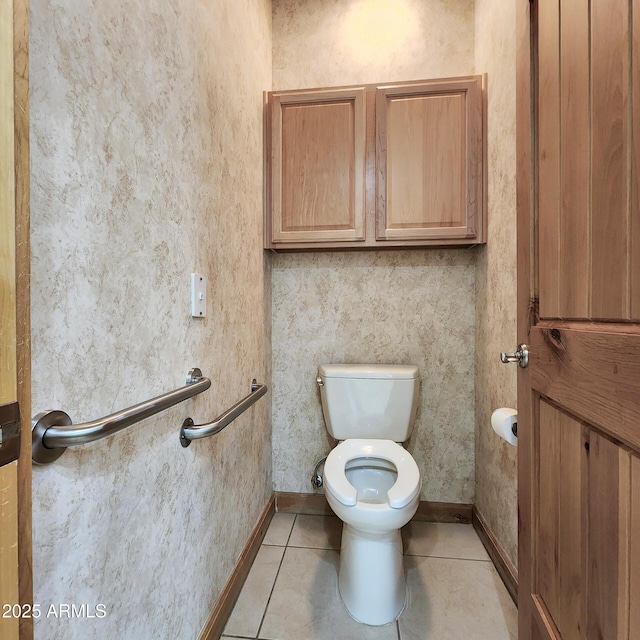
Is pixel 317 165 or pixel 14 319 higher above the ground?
pixel 317 165

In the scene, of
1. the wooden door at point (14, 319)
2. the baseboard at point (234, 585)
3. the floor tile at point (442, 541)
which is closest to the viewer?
the wooden door at point (14, 319)

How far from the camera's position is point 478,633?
43.5 inches

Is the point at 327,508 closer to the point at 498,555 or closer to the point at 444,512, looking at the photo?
the point at 444,512

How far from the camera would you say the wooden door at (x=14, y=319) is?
34 centimetres

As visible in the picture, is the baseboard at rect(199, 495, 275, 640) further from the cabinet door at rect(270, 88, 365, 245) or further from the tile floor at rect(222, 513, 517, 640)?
the cabinet door at rect(270, 88, 365, 245)

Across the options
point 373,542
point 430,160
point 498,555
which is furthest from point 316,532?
point 430,160

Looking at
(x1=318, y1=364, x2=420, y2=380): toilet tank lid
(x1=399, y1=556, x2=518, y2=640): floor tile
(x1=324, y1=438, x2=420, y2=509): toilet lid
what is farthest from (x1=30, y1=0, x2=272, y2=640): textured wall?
(x1=399, y1=556, x2=518, y2=640): floor tile

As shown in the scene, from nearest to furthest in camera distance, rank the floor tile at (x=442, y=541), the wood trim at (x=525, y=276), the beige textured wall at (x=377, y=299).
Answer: the wood trim at (x=525, y=276), the floor tile at (x=442, y=541), the beige textured wall at (x=377, y=299)

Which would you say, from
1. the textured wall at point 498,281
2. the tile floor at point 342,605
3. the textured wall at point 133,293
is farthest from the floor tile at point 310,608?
the textured wall at point 498,281

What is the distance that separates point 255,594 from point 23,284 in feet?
4.43

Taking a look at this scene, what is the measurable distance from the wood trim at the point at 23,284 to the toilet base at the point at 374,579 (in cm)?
102

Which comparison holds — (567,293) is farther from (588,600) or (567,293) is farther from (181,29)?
(181,29)

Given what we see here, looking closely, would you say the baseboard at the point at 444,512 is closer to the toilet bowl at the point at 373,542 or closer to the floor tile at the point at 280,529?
the toilet bowl at the point at 373,542

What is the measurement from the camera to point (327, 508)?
5.69 ft
